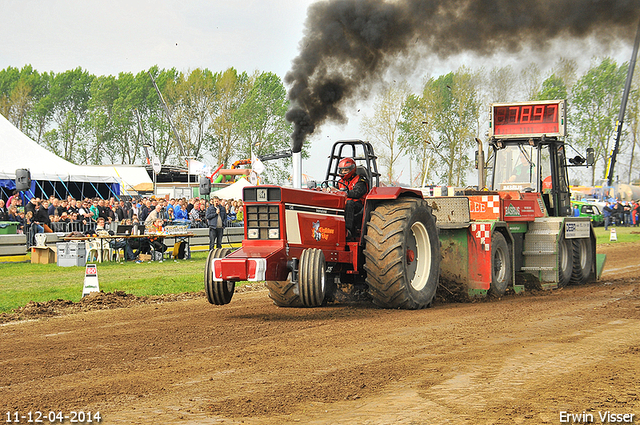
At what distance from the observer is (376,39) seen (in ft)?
37.7

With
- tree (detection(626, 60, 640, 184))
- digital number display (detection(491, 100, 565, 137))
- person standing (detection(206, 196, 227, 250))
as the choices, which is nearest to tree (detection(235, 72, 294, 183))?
tree (detection(626, 60, 640, 184))

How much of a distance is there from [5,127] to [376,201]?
2093 cm

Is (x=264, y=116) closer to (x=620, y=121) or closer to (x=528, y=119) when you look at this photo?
(x=620, y=121)

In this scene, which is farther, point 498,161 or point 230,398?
point 498,161

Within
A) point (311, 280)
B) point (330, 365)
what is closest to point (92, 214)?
point (311, 280)

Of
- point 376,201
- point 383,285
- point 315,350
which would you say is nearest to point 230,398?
point 315,350

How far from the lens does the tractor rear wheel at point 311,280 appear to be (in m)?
7.75

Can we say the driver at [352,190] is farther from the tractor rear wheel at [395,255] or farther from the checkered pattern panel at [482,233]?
the checkered pattern panel at [482,233]

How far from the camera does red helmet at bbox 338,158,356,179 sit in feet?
30.3

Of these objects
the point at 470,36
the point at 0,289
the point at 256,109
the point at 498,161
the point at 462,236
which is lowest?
the point at 0,289

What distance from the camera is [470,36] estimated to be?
36.3 ft

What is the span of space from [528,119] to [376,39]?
3.97m

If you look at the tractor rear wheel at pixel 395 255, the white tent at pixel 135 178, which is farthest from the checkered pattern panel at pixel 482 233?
the white tent at pixel 135 178

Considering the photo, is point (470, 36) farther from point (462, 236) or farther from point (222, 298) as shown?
point (222, 298)
